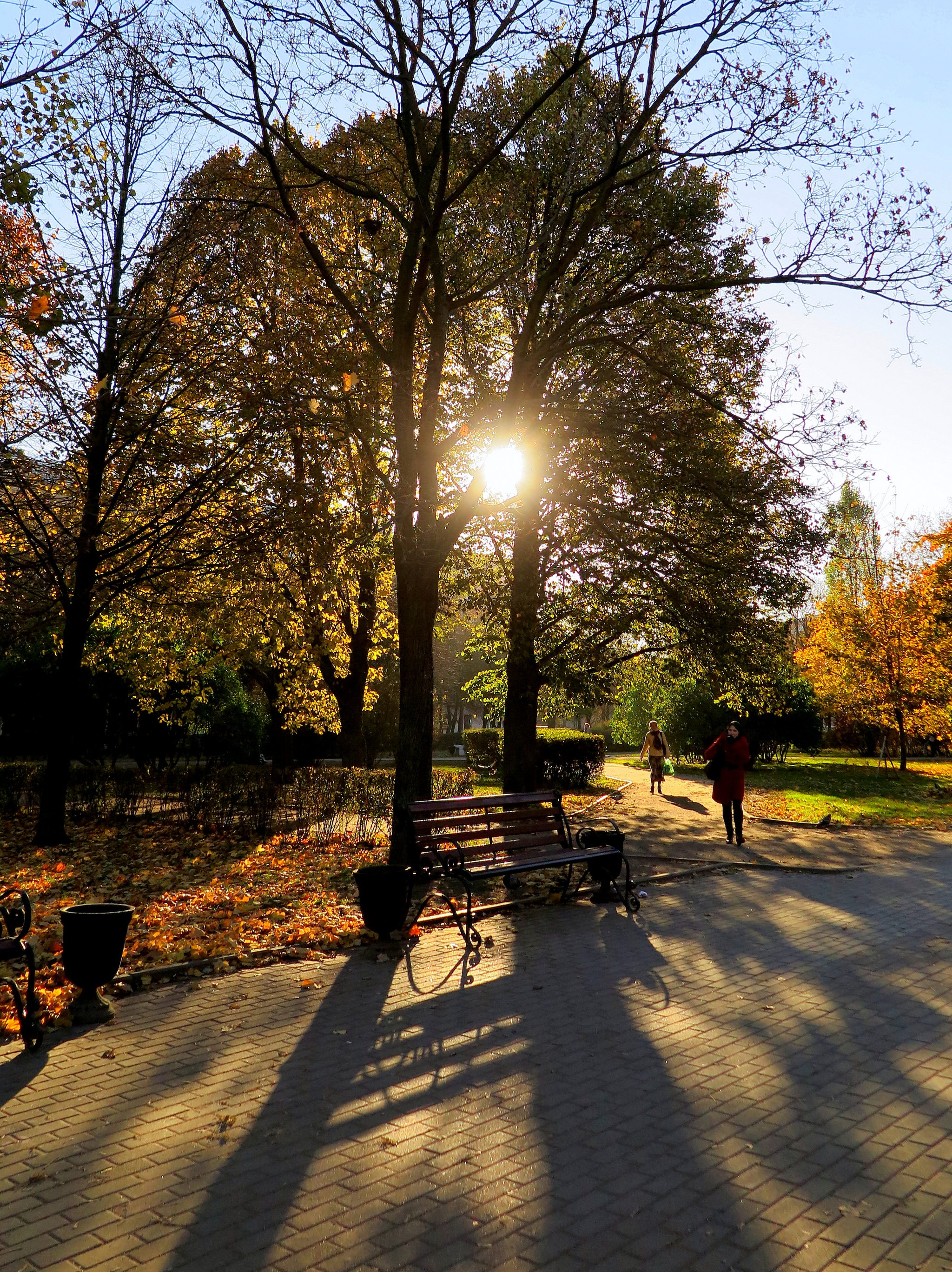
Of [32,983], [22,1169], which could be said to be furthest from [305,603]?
[22,1169]

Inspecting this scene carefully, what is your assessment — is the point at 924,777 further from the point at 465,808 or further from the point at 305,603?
the point at 465,808

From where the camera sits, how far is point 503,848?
914 centimetres

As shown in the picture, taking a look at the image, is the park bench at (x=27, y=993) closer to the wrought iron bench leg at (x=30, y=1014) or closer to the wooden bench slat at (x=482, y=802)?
the wrought iron bench leg at (x=30, y=1014)

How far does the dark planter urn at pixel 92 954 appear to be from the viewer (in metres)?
5.82

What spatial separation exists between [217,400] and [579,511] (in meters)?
5.27

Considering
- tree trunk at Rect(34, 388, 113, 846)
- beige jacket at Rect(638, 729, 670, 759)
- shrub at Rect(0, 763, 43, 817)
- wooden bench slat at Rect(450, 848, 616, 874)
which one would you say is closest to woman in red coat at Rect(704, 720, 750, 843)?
wooden bench slat at Rect(450, 848, 616, 874)

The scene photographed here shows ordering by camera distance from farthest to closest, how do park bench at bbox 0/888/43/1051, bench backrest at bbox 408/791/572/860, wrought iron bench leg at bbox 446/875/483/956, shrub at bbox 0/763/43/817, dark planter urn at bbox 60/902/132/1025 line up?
shrub at bbox 0/763/43/817, bench backrest at bbox 408/791/572/860, wrought iron bench leg at bbox 446/875/483/956, dark planter urn at bbox 60/902/132/1025, park bench at bbox 0/888/43/1051

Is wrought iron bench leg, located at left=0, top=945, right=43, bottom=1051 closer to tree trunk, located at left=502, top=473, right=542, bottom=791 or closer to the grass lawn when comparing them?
tree trunk, located at left=502, top=473, right=542, bottom=791

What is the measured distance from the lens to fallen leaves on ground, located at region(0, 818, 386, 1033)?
24.3 ft

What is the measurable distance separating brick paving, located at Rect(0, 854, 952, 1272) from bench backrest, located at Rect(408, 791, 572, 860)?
4.12ft

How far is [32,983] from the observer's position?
5320 mm

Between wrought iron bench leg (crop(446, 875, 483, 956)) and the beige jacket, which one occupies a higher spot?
the beige jacket

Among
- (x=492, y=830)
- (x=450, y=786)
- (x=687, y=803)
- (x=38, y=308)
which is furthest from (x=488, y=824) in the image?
(x=687, y=803)

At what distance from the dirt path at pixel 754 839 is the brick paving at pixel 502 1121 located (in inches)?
221
